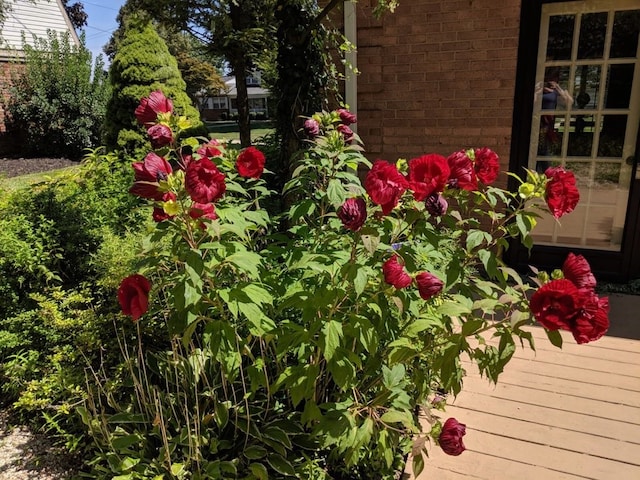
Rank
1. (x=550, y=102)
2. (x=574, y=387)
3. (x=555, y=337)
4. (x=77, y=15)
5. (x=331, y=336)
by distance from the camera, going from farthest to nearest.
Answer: (x=77, y=15), (x=550, y=102), (x=574, y=387), (x=331, y=336), (x=555, y=337)

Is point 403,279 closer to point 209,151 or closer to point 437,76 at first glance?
point 209,151

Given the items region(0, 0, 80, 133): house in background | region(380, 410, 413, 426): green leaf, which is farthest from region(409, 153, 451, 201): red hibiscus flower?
region(0, 0, 80, 133): house in background

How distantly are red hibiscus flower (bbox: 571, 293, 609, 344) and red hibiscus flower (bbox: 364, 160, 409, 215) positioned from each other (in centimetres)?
58

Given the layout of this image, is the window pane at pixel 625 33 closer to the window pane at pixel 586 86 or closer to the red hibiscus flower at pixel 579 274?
the window pane at pixel 586 86

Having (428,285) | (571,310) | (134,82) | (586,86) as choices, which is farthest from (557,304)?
(134,82)

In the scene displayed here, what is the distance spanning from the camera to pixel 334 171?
1933mm

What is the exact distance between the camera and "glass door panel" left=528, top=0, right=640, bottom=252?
147 inches

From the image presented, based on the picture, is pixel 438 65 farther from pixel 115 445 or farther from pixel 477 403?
pixel 115 445

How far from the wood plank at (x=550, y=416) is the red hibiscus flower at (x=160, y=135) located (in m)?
2.01

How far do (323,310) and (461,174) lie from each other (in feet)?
2.15

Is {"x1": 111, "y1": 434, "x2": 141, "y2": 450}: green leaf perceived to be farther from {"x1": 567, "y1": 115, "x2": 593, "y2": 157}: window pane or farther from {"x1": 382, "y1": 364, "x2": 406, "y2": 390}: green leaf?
{"x1": 567, "y1": 115, "x2": 593, "y2": 157}: window pane

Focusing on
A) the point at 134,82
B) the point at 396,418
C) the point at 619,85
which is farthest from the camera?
the point at 134,82

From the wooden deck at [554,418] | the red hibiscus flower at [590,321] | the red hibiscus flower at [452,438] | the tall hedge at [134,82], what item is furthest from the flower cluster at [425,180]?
the tall hedge at [134,82]

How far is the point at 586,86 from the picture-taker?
3.89 meters
